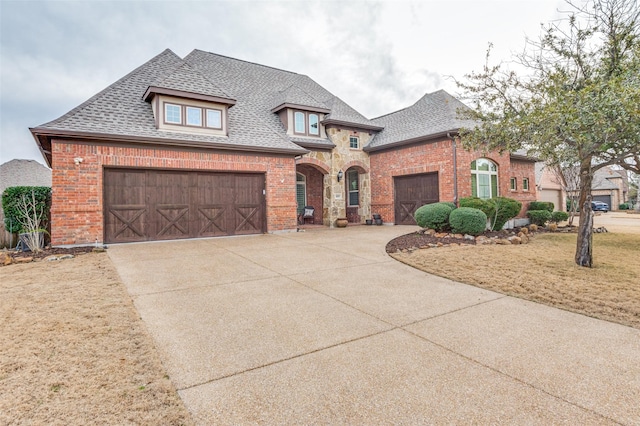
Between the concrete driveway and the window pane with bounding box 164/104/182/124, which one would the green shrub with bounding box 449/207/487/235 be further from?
the window pane with bounding box 164/104/182/124

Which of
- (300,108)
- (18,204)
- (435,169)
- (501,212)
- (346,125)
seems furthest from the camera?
(346,125)

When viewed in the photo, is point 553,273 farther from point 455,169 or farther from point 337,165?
point 337,165

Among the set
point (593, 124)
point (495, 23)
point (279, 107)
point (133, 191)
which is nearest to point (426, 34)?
point (495, 23)

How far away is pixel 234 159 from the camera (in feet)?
36.6

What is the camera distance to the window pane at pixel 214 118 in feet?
36.2

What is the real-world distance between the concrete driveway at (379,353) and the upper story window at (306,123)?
1018 centimetres

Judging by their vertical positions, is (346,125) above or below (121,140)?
above

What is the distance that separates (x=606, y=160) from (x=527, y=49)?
3247mm

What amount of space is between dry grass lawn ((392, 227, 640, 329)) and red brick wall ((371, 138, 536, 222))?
446 centimetres

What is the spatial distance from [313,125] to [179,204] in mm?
7256

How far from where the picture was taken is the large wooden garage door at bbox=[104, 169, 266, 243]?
9.50 m

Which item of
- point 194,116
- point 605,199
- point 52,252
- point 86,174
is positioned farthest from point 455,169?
point 605,199

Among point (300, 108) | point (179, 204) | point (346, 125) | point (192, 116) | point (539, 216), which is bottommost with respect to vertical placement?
point (539, 216)

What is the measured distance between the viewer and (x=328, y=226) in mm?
15281
